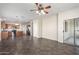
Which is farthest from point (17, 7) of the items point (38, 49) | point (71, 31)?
point (71, 31)

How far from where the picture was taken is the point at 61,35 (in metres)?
7.08

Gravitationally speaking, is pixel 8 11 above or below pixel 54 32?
above

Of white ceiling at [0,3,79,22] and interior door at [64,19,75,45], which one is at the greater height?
white ceiling at [0,3,79,22]

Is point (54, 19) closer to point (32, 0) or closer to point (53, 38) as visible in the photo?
point (53, 38)

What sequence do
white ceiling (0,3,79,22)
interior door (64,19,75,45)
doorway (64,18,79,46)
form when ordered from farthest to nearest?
interior door (64,19,75,45) → doorway (64,18,79,46) → white ceiling (0,3,79,22)

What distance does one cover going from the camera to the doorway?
554 cm

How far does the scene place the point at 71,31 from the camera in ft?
19.3

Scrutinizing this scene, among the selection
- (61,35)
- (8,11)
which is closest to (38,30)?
(61,35)

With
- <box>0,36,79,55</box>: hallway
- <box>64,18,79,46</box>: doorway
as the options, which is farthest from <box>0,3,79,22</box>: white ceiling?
<box>0,36,79,55</box>: hallway

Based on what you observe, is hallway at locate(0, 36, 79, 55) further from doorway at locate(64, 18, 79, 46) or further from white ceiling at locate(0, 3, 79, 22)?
white ceiling at locate(0, 3, 79, 22)
